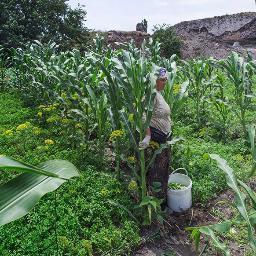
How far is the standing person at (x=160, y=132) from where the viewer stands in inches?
180

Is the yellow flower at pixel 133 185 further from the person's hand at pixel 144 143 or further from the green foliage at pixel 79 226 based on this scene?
the person's hand at pixel 144 143

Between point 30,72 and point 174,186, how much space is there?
17.7 ft

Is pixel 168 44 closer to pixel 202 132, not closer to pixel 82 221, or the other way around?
pixel 202 132

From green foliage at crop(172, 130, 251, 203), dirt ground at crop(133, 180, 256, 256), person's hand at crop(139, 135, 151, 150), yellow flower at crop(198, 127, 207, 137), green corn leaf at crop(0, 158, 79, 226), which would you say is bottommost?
dirt ground at crop(133, 180, 256, 256)

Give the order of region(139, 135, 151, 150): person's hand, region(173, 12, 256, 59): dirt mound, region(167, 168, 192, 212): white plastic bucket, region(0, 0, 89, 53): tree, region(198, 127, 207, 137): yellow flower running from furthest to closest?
region(173, 12, 256, 59): dirt mound < region(0, 0, 89, 53): tree < region(198, 127, 207, 137): yellow flower < region(167, 168, 192, 212): white plastic bucket < region(139, 135, 151, 150): person's hand

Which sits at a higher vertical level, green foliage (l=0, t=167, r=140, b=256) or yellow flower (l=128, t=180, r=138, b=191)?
yellow flower (l=128, t=180, r=138, b=191)

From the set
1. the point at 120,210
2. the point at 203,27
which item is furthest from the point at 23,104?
the point at 203,27

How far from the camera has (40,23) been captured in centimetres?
1508

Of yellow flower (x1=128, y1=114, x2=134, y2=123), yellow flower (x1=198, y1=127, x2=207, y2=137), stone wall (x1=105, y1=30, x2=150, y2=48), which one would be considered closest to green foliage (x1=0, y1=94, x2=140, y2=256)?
yellow flower (x1=128, y1=114, x2=134, y2=123)

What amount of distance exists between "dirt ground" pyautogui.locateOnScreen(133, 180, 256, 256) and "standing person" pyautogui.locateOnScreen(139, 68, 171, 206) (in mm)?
374

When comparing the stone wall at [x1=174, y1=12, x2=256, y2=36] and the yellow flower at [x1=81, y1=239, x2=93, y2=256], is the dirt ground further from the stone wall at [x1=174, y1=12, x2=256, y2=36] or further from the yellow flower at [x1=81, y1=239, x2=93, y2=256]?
the stone wall at [x1=174, y1=12, x2=256, y2=36]

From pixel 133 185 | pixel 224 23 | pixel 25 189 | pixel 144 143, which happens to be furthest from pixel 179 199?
pixel 224 23

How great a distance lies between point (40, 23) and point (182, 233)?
12.5 meters

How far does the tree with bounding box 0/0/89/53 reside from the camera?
47.2 ft
